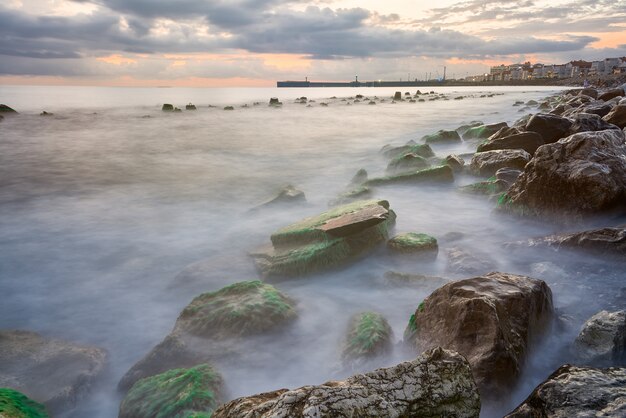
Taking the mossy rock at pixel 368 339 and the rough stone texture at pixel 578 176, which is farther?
the rough stone texture at pixel 578 176

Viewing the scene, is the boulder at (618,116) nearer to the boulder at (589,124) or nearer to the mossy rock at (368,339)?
the boulder at (589,124)

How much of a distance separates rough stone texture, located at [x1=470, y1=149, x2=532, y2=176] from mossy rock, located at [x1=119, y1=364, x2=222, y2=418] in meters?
7.19

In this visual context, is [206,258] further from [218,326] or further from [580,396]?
[580,396]

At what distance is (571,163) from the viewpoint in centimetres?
559

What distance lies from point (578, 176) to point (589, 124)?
3774mm

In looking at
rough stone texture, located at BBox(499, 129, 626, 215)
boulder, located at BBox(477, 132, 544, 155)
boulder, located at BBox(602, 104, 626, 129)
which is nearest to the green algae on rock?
rough stone texture, located at BBox(499, 129, 626, 215)

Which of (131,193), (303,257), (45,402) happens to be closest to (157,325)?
(45,402)

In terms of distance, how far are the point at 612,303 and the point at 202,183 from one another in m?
9.77

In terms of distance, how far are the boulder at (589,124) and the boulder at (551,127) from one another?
1.35 feet

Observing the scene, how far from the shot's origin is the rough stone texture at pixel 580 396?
75.9 inches

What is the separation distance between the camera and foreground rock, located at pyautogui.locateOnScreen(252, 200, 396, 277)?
17.2 ft

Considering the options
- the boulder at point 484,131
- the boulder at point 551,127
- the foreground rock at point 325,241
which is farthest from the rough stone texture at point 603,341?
the boulder at point 484,131

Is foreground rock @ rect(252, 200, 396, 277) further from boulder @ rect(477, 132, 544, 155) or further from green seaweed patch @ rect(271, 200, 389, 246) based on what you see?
boulder @ rect(477, 132, 544, 155)

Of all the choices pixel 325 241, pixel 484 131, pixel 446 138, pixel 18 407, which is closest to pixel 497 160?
pixel 325 241
